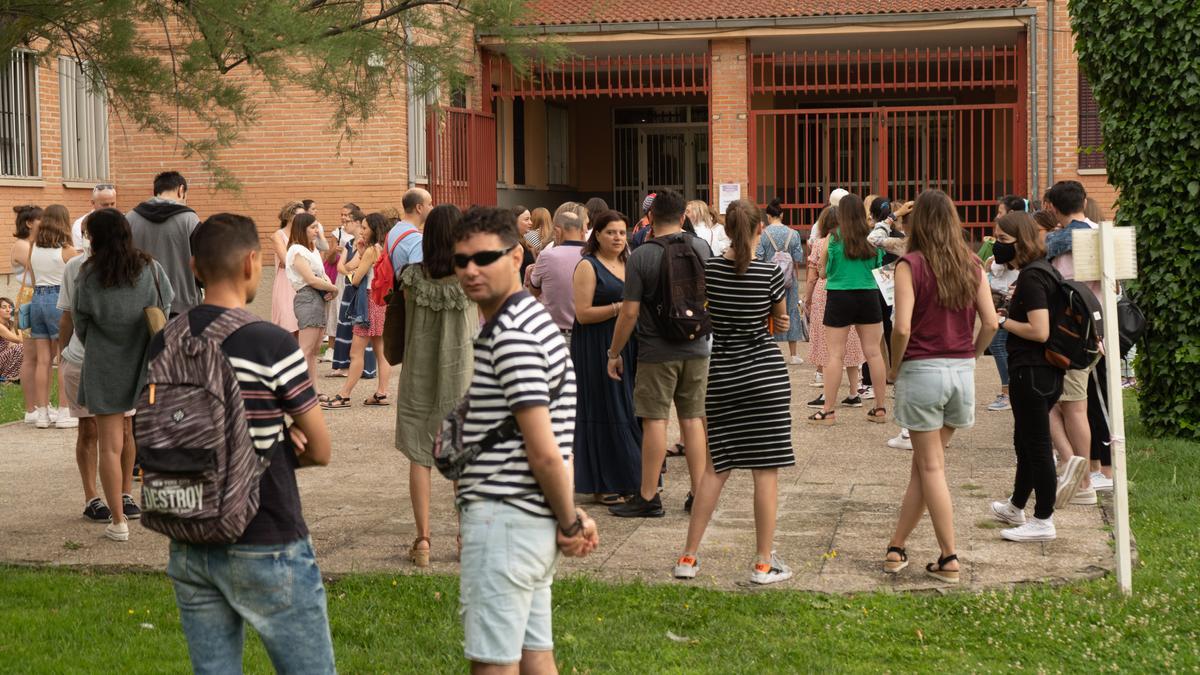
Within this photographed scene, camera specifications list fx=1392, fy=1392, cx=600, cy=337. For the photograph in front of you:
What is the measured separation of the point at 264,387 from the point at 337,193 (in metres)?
16.9

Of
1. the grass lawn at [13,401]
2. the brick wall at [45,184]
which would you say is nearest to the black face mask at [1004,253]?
the grass lawn at [13,401]

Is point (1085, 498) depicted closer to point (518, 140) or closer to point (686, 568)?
point (686, 568)

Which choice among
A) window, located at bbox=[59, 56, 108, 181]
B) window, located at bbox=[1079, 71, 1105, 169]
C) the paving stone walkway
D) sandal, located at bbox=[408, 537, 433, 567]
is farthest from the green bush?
window, located at bbox=[59, 56, 108, 181]

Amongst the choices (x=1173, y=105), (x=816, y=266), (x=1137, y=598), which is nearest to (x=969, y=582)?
(x=1137, y=598)

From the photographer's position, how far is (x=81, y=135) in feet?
60.6

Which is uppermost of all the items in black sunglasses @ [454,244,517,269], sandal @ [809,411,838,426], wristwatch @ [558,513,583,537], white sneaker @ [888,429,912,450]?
black sunglasses @ [454,244,517,269]

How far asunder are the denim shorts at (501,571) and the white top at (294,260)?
346 inches

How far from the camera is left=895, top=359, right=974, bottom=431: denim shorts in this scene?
637cm

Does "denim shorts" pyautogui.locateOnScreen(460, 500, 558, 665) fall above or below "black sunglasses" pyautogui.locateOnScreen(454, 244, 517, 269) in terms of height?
below

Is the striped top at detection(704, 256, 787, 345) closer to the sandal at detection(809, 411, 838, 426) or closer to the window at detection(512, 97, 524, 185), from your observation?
the sandal at detection(809, 411, 838, 426)

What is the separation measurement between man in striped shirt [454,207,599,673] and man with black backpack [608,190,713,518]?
3.59 metres

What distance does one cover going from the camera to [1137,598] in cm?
601

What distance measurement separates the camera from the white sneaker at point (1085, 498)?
802cm

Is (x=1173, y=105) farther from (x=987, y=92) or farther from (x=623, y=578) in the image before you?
(x=987, y=92)
